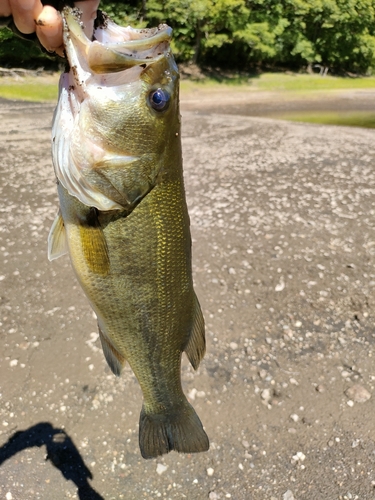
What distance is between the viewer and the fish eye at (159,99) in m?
1.78

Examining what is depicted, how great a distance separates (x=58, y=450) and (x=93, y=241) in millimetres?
2519

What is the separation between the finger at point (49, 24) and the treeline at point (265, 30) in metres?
29.1

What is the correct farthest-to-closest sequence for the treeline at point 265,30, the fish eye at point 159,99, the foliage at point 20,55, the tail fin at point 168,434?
the treeline at point 265,30
the foliage at point 20,55
the tail fin at point 168,434
the fish eye at point 159,99

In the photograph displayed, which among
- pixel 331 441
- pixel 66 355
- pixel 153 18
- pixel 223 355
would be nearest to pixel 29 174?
pixel 66 355

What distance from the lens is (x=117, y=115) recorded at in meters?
1.75

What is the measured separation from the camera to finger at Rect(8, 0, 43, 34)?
1570 millimetres

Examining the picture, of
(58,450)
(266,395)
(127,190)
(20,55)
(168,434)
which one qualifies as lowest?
(58,450)

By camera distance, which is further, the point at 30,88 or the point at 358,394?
the point at 30,88

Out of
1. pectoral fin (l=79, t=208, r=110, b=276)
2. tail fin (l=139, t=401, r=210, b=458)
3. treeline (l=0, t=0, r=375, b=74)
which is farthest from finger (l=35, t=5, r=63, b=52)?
treeline (l=0, t=0, r=375, b=74)

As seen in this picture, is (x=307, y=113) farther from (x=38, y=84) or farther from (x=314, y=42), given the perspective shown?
(x=314, y=42)

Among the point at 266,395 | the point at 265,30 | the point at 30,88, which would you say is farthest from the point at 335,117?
the point at 266,395

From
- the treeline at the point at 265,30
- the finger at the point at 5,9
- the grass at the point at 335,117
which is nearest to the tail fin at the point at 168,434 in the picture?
the finger at the point at 5,9

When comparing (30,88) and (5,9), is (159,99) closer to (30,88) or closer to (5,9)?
(5,9)

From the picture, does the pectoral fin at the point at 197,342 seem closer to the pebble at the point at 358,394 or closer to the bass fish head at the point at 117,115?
the bass fish head at the point at 117,115
